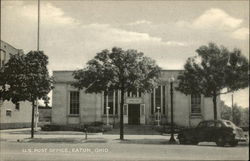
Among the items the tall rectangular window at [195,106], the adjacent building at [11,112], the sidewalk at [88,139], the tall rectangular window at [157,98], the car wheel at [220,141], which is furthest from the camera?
the adjacent building at [11,112]

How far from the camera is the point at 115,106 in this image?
39.5m

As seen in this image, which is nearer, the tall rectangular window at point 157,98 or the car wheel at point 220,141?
the car wheel at point 220,141

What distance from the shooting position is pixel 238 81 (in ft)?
66.1

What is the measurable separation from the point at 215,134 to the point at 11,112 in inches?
1223

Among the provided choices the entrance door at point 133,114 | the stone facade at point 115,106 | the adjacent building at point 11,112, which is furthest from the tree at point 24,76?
the entrance door at point 133,114

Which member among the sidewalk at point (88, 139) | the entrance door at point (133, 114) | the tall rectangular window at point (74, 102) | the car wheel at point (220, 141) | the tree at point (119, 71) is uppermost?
the tree at point (119, 71)

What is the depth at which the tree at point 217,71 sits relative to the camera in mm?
20234

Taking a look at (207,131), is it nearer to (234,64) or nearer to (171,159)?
(234,64)

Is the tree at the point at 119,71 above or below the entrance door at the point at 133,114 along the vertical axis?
above

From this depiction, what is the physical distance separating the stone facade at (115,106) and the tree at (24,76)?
14270mm

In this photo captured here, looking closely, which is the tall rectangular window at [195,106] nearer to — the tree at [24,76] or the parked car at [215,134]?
the parked car at [215,134]

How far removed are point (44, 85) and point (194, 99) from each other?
17.1 m

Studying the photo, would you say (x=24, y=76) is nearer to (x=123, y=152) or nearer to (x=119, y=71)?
(x=119, y=71)

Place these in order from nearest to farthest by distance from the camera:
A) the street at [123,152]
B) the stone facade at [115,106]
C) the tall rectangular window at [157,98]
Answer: the street at [123,152]
the stone facade at [115,106]
the tall rectangular window at [157,98]
